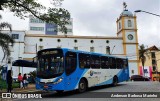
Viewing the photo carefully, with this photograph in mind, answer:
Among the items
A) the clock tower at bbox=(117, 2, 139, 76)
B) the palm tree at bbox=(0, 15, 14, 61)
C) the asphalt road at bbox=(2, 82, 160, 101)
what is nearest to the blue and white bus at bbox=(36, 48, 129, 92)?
the asphalt road at bbox=(2, 82, 160, 101)

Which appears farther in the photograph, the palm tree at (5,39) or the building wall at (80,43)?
the building wall at (80,43)

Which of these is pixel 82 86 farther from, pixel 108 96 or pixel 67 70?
pixel 108 96

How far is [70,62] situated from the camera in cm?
1625

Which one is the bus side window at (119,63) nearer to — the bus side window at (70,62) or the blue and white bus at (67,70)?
the blue and white bus at (67,70)

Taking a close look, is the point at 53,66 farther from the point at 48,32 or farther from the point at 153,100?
the point at 48,32

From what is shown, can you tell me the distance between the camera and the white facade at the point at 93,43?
63644 millimetres

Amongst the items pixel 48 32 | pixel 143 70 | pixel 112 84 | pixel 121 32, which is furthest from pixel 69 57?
pixel 48 32

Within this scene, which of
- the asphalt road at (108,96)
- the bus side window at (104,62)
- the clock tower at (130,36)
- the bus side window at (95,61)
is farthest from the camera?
the clock tower at (130,36)

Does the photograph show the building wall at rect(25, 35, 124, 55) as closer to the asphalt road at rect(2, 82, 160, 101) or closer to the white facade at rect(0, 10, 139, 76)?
the white facade at rect(0, 10, 139, 76)

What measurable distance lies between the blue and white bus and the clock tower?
48.5m

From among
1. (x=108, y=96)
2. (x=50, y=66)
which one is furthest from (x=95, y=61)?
(x=108, y=96)

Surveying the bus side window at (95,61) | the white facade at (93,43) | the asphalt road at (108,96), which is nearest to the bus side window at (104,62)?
the bus side window at (95,61)

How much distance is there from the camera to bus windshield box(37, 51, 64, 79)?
15.4 meters

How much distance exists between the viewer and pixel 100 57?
20281 mm
